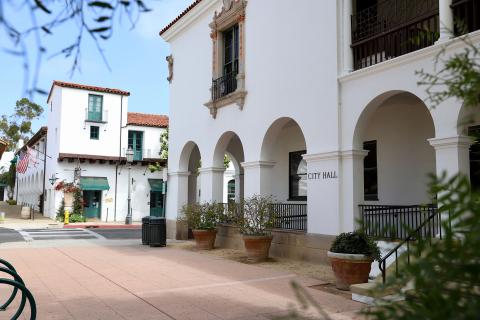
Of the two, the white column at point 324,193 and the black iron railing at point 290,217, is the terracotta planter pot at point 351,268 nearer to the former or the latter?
the white column at point 324,193

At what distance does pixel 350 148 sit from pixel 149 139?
2703cm

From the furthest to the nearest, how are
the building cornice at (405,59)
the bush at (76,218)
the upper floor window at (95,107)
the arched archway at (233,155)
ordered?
the upper floor window at (95,107) < the bush at (76,218) < the arched archway at (233,155) < the building cornice at (405,59)

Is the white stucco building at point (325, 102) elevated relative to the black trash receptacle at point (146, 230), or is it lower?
elevated

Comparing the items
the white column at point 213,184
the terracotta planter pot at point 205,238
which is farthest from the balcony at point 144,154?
the terracotta planter pot at point 205,238

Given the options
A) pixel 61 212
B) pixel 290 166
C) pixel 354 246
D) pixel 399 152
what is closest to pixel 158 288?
pixel 354 246

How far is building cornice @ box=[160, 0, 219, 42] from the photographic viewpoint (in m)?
16.6

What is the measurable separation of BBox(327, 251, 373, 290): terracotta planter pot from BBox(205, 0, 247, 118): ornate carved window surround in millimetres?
7330

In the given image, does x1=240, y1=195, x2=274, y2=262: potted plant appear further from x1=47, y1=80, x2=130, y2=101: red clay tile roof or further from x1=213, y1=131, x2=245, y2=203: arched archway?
x1=47, y1=80, x2=130, y2=101: red clay tile roof

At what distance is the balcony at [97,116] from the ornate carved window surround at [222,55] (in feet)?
64.2

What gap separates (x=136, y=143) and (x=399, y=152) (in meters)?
26.3

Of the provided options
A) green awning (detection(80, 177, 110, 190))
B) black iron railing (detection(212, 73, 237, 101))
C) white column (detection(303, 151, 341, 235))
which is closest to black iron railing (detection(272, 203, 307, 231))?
white column (detection(303, 151, 341, 235))

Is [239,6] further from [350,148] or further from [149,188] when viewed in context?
[149,188]

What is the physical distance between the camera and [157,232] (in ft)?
50.8

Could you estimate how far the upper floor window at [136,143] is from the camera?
34.7m
